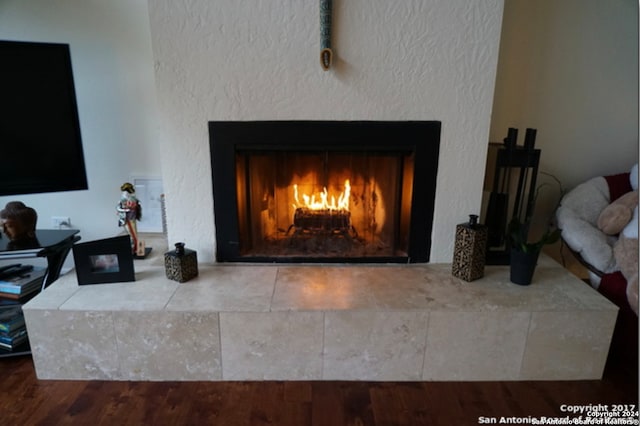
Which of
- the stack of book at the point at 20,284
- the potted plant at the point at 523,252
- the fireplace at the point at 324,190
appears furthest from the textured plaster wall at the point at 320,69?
the stack of book at the point at 20,284

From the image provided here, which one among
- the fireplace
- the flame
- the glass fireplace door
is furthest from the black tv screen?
the flame

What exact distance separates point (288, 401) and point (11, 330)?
1250 millimetres

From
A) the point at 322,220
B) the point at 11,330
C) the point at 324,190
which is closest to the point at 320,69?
the point at 324,190

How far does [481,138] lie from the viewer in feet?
5.74

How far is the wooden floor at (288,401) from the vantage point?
4.54 feet

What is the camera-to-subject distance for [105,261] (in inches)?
A: 65.6

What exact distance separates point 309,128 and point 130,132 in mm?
1046

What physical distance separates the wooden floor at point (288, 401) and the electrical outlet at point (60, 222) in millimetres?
845

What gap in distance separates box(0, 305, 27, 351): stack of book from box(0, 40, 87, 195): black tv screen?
1.84 ft

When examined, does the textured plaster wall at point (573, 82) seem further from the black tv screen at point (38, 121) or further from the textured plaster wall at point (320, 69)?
the black tv screen at point (38, 121)

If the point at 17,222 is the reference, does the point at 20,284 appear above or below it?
below

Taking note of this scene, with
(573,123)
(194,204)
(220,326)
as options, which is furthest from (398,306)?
(573,123)

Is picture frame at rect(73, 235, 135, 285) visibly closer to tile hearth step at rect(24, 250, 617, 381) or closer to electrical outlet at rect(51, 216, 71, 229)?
tile hearth step at rect(24, 250, 617, 381)

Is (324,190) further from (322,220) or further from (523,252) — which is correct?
(523,252)
